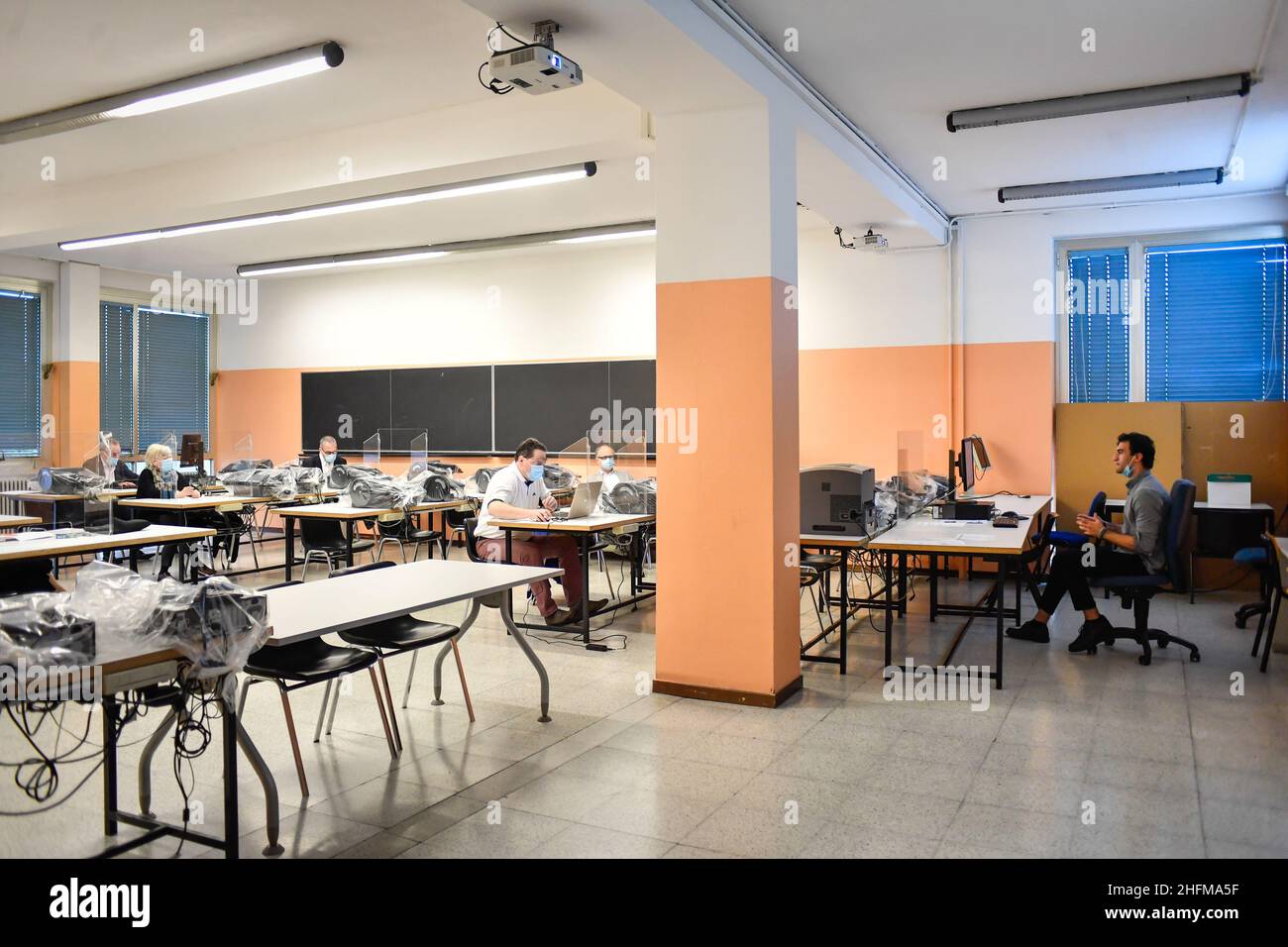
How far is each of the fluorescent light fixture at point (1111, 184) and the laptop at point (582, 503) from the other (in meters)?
3.99

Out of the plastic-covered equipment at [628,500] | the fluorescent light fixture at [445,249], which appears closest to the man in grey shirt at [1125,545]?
the plastic-covered equipment at [628,500]

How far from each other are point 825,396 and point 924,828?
5.94 metres

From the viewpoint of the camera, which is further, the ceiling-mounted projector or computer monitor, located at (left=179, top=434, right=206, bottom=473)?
computer monitor, located at (left=179, top=434, right=206, bottom=473)

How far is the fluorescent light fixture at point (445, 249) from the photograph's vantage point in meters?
8.30

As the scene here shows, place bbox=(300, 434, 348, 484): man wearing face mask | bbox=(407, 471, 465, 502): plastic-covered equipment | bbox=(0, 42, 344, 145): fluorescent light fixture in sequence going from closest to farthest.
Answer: bbox=(0, 42, 344, 145): fluorescent light fixture
bbox=(407, 471, 465, 502): plastic-covered equipment
bbox=(300, 434, 348, 484): man wearing face mask

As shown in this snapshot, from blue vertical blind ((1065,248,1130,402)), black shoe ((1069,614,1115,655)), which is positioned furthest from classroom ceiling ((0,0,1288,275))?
black shoe ((1069,614,1115,655))

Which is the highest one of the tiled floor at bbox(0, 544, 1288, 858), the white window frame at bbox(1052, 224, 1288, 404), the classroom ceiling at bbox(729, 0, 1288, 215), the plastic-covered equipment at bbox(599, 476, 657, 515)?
the classroom ceiling at bbox(729, 0, 1288, 215)

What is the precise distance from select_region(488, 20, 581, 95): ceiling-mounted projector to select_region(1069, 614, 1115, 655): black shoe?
4167 mm

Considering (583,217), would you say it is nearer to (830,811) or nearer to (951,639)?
(951,639)

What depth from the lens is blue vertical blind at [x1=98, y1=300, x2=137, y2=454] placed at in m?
10.4

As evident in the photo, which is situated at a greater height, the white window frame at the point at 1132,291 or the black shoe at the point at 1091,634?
the white window frame at the point at 1132,291

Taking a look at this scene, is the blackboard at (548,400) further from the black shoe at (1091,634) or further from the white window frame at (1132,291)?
the black shoe at (1091,634)

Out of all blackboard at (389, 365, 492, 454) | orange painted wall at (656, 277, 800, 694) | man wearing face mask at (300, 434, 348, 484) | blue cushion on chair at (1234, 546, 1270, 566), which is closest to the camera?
orange painted wall at (656, 277, 800, 694)

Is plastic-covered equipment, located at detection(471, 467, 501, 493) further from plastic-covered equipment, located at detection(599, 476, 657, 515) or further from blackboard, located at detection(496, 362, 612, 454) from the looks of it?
plastic-covered equipment, located at detection(599, 476, 657, 515)
